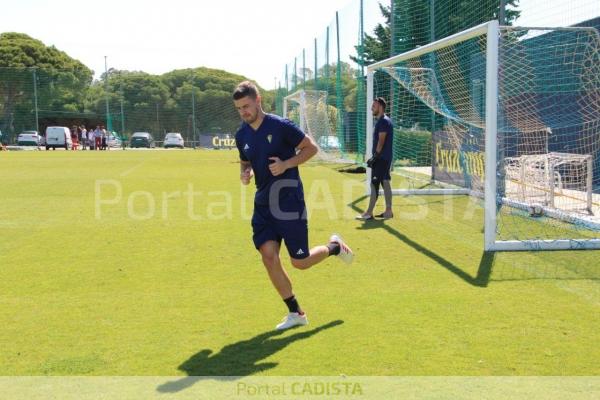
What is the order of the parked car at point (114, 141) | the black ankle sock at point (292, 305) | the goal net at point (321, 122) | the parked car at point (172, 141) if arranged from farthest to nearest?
the parked car at point (172, 141) → the parked car at point (114, 141) → the goal net at point (321, 122) → the black ankle sock at point (292, 305)

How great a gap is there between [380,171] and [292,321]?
6010 mm

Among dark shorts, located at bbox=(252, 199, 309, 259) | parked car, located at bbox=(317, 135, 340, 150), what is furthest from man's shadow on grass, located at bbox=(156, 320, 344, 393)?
parked car, located at bbox=(317, 135, 340, 150)

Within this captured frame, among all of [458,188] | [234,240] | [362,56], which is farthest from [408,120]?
[234,240]

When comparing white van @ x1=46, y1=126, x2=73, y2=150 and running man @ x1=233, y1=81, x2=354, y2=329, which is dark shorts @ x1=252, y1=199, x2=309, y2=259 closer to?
running man @ x1=233, y1=81, x2=354, y2=329

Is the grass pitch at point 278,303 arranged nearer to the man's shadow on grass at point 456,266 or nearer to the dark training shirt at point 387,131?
the man's shadow on grass at point 456,266

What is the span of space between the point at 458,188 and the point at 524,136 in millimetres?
3516

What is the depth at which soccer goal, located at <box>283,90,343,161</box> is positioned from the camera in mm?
26984

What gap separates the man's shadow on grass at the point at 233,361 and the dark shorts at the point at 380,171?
609 centimetres

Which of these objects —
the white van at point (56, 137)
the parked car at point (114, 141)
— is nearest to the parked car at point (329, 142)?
the white van at point (56, 137)

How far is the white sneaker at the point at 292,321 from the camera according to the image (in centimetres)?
506

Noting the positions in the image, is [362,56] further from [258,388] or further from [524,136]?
[258,388]

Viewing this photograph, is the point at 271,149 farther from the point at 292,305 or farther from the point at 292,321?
the point at 292,321

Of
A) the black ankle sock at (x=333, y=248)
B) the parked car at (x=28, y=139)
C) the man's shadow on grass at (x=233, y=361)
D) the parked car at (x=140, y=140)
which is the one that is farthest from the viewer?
Result: the parked car at (x=140, y=140)

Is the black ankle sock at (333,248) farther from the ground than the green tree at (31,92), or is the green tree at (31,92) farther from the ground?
the green tree at (31,92)
